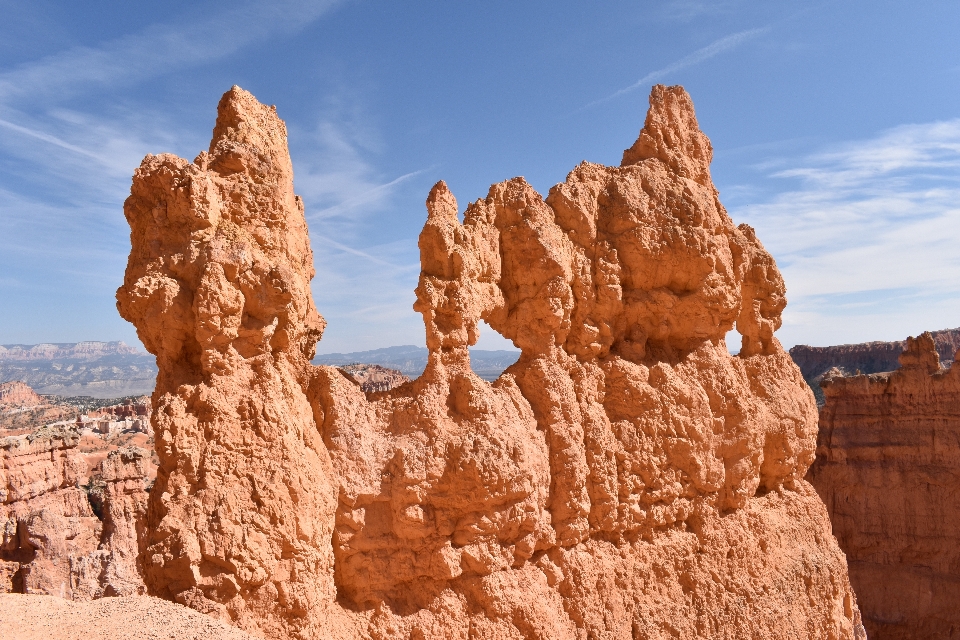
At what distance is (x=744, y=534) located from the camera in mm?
9922

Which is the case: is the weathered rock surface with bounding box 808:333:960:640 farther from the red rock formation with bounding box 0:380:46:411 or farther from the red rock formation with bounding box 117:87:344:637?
the red rock formation with bounding box 0:380:46:411

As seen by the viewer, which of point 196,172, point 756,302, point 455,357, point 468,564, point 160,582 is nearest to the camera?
point 160,582

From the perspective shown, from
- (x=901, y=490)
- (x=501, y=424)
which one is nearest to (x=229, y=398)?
(x=501, y=424)

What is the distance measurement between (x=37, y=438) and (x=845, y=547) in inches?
912

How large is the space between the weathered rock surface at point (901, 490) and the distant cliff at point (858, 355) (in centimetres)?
2776

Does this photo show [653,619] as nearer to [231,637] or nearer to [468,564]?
[468,564]

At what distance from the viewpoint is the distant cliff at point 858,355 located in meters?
48.1

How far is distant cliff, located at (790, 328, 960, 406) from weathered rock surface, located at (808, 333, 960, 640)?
27759 mm

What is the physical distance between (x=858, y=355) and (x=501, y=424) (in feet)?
163

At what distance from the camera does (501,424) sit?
7.96 metres

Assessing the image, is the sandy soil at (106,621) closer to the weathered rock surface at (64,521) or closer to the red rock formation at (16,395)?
the weathered rock surface at (64,521)

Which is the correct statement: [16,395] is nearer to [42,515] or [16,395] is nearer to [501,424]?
[42,515]

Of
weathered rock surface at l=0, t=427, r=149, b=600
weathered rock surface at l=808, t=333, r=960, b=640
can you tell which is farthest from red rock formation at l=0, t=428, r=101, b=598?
weathered rock surface at l=808, t=333, r=960, b=640

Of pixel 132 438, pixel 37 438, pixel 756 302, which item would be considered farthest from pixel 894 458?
pixel 132 438
